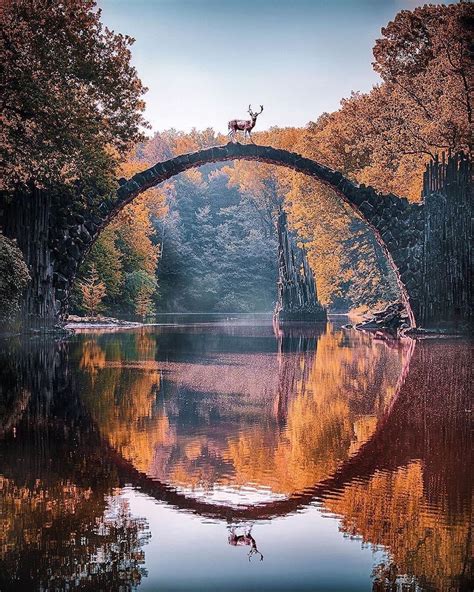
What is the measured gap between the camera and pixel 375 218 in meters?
Answer: 33.5

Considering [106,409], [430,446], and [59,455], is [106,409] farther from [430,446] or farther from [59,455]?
[430,446]

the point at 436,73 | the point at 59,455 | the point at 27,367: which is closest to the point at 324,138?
the point at 436,73

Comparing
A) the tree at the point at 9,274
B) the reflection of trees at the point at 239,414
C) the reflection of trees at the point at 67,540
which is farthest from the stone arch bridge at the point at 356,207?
the reflection of trees at the point at 67,540

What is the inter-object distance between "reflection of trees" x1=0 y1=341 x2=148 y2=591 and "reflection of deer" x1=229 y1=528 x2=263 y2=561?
1.73 feet

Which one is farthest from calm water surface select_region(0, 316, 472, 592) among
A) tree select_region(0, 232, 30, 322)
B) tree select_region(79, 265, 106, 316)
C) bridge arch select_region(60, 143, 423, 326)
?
tree select_region(79, 265, 106, 316)

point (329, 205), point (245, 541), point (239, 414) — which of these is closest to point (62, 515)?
point (245, 541)

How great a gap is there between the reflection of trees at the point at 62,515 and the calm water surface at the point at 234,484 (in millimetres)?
16

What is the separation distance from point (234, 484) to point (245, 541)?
5.27ft

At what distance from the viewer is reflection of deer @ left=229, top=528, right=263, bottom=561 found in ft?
17.4

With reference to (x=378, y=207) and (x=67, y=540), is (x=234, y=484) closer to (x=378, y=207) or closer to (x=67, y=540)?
(x=67, y=540)

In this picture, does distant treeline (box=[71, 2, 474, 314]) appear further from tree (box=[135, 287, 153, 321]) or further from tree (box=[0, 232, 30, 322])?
tree (box=[0, 232, 30, 322])

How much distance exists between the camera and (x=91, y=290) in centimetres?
4281

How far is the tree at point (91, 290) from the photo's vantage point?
42156 mm

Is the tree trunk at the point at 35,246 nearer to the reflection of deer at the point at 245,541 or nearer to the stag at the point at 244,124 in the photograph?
the stag at the point at 244,124
